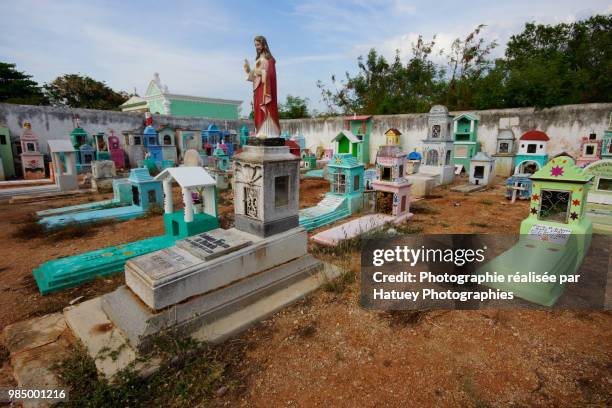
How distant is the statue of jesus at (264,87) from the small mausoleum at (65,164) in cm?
1261

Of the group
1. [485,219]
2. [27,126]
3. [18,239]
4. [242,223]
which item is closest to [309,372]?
[242,223]

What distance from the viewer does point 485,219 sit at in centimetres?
962

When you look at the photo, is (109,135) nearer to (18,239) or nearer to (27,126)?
(27,126)

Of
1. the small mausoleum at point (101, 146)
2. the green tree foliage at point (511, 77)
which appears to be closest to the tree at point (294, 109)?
the green tree foliage at point (511, 77)

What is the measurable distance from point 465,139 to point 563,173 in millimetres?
13859

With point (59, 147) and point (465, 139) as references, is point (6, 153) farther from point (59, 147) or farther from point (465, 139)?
point (465, 139)

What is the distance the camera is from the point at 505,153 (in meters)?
17.1

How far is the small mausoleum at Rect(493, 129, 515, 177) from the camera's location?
656 inches

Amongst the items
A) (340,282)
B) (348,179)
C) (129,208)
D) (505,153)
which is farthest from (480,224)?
(129,208)

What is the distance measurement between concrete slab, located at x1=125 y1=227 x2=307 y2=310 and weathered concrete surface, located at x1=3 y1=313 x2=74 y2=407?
1043 mm

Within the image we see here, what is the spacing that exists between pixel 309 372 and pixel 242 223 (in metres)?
2.95

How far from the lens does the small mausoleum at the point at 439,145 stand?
16031mm

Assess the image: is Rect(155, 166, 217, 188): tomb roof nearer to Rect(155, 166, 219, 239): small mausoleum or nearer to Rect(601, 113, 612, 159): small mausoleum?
Rect(155, 166, 219, 239): small mausoleum

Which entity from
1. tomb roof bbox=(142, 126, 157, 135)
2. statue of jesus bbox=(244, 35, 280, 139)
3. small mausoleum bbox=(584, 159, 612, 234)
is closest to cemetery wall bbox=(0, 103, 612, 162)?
tomb roof bbox=(142, 126, 157, 135)
